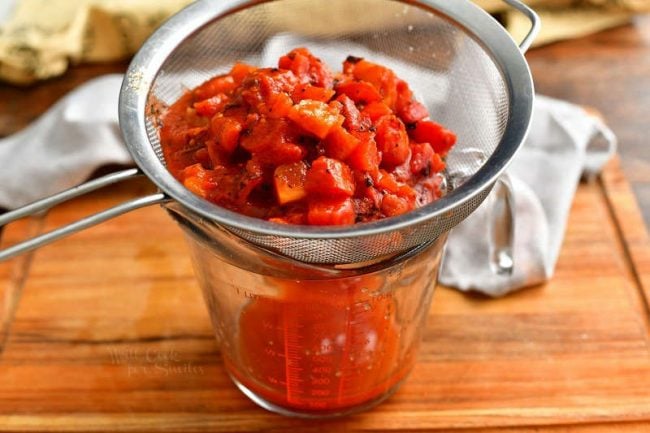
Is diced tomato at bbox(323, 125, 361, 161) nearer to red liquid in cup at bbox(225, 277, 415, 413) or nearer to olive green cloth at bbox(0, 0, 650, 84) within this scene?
red liquid in cup at bbox(225, 277, 415, 413)

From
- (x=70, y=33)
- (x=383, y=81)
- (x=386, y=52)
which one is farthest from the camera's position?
(x=70, y=33)

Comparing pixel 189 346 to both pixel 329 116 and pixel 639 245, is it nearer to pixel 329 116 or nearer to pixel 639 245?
pixel 329 116

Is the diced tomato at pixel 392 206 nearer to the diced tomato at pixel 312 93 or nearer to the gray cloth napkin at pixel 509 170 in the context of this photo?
the diced tomato at pixel 312 93

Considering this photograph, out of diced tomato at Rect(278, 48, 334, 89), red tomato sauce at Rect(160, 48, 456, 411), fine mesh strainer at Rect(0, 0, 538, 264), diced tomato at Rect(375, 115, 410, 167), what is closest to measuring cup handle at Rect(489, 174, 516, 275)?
fine mesh strainer at Rect(0, 0, 538, 264)

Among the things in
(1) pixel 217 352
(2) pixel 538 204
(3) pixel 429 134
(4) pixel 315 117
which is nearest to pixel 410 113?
(3) pixel 429 134

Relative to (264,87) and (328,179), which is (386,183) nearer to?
(328,179)

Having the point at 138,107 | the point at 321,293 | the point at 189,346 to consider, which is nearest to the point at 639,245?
the point at 321,293

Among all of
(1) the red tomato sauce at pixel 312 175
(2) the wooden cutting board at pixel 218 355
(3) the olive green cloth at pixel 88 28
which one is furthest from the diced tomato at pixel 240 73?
(3) the olive green cloth at pixel 88 28
